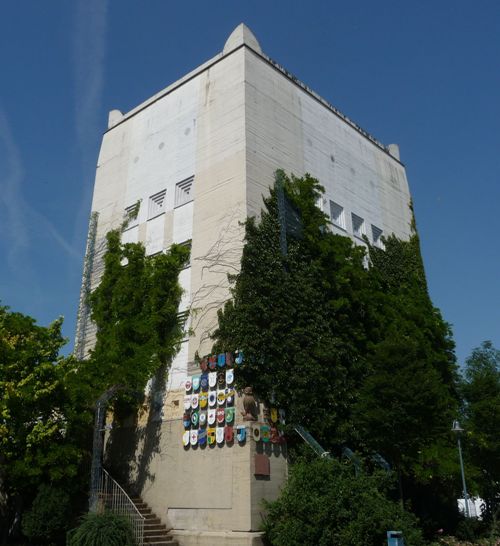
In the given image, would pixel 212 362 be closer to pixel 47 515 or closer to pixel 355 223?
pixel 47 515

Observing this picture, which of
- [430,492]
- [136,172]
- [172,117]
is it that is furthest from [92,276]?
[430,492]

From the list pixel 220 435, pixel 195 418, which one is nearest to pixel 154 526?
pixel 195 418

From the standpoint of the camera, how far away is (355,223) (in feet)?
94.1

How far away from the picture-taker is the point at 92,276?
2742 centimetres

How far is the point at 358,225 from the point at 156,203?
9912 millimetres

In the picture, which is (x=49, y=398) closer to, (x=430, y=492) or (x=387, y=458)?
(x=387, y=458)

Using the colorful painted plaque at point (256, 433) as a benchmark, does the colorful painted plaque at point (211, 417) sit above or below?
above

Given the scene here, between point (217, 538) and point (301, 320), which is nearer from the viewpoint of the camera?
point (217, 538)

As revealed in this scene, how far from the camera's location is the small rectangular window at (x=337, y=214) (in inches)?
1062

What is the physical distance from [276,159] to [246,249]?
216 inches

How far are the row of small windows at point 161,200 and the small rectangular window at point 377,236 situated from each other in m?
9.90

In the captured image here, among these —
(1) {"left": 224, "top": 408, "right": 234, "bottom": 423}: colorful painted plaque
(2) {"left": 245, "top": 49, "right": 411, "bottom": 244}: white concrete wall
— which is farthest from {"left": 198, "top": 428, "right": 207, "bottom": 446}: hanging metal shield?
(2) {"left": 245, "top": 49, "right": 411, "bottom": 244}: white concrete wall

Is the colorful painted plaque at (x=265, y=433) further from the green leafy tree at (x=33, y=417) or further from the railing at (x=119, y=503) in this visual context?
the green leafy tree at (x=33, y=417)

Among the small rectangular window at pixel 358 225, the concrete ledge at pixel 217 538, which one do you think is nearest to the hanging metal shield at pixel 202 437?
the concrete ledge at pixel 217 538
